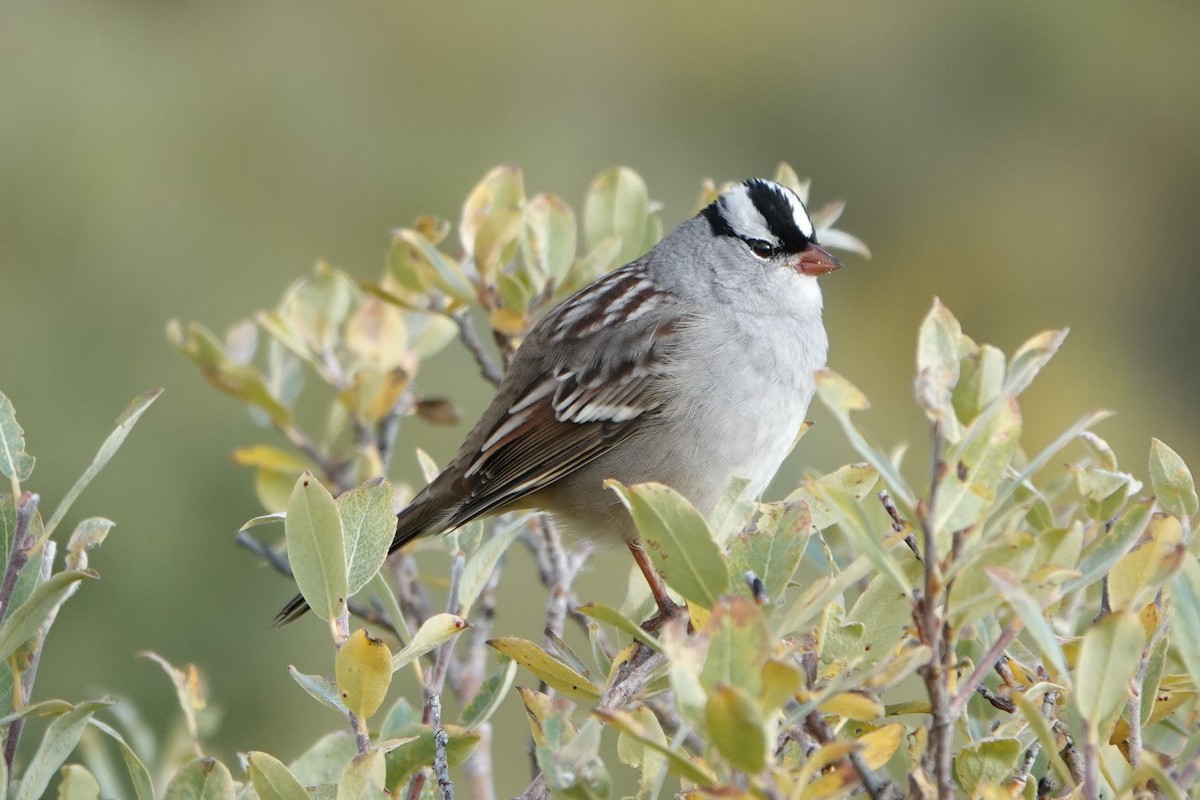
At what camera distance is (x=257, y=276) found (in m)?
4.36

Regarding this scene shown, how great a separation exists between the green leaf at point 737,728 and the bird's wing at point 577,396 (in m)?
1.36

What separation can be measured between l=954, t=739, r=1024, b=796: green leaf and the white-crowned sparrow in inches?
38.7

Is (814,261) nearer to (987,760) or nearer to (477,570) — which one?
(477,570)

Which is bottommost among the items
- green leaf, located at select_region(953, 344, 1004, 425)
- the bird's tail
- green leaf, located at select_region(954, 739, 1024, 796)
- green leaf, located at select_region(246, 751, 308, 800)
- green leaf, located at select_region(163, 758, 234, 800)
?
the bird's tail

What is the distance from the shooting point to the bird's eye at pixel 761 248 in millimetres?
2381

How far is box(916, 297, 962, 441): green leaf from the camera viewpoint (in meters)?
0.91

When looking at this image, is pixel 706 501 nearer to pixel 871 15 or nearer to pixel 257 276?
pixel 257 276

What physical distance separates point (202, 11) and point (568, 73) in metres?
1.65

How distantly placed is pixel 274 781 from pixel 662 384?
1272mm

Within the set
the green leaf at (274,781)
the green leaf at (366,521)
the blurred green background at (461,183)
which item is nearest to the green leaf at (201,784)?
the green leaf at (274,781)

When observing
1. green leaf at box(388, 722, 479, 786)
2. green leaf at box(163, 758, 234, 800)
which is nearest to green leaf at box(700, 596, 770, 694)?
green leaf at box(388, 722, 479, 786)

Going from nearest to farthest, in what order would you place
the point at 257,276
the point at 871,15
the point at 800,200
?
1. the point at 800,200
2. the point at 257,276
3. the point at 871,15

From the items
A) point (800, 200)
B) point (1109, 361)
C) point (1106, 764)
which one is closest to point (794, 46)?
point (1109, 361)

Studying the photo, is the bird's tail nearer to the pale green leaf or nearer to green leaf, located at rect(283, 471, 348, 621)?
green leaf, located at rect(283, 471, 348, 621)
